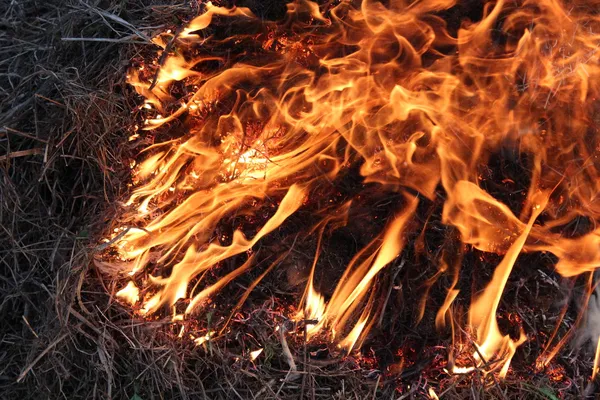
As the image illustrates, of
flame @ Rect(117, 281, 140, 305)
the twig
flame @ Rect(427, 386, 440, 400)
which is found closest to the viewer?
the twig

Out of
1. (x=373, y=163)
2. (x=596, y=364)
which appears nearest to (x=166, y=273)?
(x=373, y=163)

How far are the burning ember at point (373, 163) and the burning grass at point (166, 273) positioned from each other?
0.02 m

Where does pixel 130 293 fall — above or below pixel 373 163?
below

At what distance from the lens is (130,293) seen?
234 centimetres

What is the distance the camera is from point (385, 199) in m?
2.53

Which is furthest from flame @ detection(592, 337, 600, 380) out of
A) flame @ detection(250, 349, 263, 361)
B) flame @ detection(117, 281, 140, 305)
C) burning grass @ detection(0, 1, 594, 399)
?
flame @ detection(117, 281, 140, 305)

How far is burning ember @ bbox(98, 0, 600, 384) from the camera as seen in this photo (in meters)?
2.40

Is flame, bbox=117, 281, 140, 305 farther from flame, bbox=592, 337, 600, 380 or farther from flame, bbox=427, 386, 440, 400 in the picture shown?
flame, bbox=592, 337, 600, 380

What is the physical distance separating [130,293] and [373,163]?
43.0 inches

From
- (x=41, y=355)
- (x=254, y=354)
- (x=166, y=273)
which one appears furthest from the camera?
(x=166, y=273)

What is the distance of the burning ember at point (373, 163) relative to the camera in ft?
7.86

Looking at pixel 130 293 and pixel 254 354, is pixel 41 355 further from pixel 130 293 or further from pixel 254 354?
pixel 254 354

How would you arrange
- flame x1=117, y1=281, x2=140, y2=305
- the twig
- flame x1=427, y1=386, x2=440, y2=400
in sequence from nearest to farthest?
1. the twig
2. flame x1=427, y1=386, x2=440, y2=400
3. flame x1=117, y1=281, x2=140, y2=305

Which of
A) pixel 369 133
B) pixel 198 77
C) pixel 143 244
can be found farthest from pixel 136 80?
pixel 369 133
